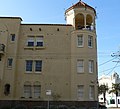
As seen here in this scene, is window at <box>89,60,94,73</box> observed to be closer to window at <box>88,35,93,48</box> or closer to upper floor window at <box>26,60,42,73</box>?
window at <box>88,35,93,48</box>

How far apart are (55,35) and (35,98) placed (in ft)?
34.4

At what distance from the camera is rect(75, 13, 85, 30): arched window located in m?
40.7

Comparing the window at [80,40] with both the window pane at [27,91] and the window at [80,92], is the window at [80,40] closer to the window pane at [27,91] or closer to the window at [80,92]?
the window at [80,92]

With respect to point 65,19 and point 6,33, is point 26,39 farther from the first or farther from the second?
point 65,19

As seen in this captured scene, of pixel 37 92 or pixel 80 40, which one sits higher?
pixel 80 40

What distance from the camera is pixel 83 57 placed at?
123 ft

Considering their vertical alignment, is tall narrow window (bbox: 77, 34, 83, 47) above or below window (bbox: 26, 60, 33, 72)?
above

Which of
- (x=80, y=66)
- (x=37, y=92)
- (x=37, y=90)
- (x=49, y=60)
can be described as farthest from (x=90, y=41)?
(x=37, y=92)

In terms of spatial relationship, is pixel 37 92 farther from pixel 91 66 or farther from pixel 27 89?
pixel 91 66

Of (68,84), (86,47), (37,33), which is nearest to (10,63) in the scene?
(37,33)

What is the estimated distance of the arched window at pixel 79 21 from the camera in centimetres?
4070

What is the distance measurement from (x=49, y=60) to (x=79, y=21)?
9603 millimetres

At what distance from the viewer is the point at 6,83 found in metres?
36.4

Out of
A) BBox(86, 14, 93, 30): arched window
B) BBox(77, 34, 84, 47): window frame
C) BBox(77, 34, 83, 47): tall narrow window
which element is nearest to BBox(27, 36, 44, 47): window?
BBox(77, 34, 84, 47): window frame
